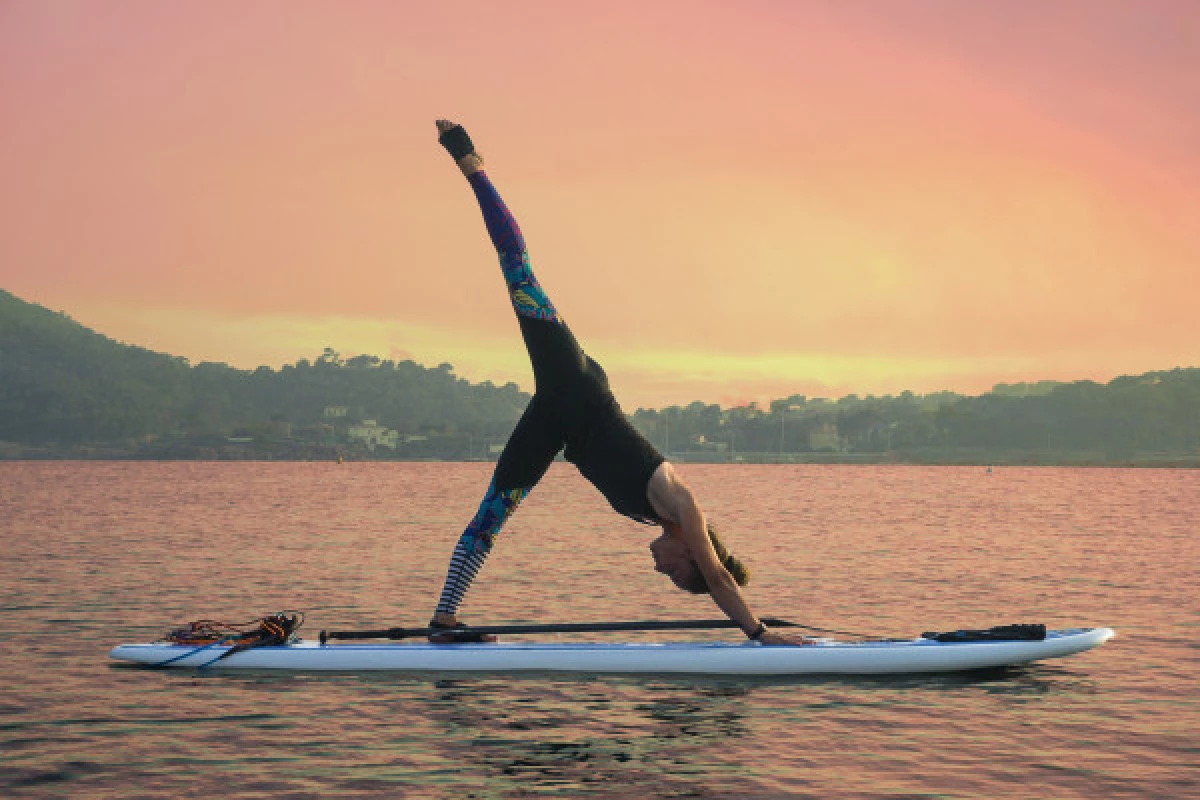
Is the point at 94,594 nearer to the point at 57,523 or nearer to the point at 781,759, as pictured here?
the point at 781,759

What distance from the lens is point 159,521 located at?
202ft

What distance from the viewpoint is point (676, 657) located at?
14.6 meters

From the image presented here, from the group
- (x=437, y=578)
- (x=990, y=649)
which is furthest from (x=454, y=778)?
(x=437, y=578)

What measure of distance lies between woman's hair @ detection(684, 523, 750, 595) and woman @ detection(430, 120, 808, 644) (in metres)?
0.01

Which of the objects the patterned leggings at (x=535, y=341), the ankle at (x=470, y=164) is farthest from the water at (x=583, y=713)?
the ankle at (x=470, y=164)

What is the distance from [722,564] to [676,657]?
1320 millimetres

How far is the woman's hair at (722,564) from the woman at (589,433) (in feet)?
0.03

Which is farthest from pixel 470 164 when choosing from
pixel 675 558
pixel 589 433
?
pixel 675 558

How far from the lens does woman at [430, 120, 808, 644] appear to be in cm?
1359

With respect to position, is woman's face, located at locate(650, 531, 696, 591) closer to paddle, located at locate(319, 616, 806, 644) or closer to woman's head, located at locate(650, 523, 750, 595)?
woman's head, located at locate(650, 523, 750, 595)

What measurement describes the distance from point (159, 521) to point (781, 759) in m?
54.6

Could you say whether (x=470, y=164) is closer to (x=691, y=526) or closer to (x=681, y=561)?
(x=691, y=526)

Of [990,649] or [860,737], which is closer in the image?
[860,737]

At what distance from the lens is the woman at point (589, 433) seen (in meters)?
13.6
